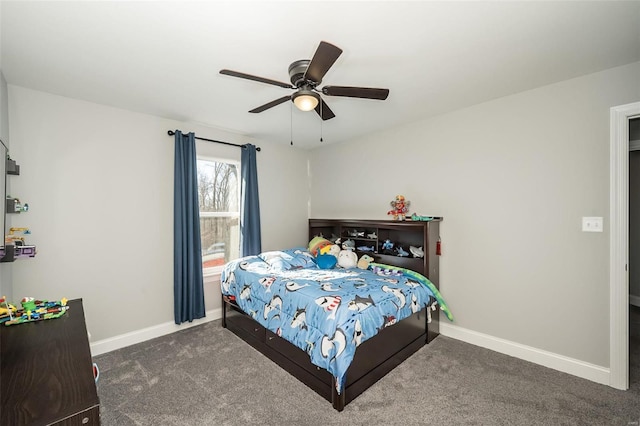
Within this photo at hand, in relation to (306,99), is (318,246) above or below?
below

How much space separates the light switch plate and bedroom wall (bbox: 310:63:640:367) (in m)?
0.04

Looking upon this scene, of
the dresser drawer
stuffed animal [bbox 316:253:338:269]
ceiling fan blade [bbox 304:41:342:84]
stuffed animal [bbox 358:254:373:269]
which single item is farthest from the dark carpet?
ceiling fan blade [bbox 304:41:342:84]

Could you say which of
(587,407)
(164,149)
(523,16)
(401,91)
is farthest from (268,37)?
(587,407)

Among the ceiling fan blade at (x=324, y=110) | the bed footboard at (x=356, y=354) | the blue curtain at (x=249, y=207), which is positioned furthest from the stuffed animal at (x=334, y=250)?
the ceiling fan blade at (x=324, y=110)

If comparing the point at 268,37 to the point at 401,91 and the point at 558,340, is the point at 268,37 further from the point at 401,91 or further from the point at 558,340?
the point at 558,340

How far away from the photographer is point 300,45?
6.01ft

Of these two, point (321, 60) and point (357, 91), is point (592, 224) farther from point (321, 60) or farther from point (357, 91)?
point (321, 60)

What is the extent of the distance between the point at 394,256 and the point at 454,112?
169cm

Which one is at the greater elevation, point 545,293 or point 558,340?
point 545,293

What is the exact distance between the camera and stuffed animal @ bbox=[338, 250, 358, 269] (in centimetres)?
329

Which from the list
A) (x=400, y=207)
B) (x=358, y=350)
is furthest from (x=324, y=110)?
(x=358, y=350)

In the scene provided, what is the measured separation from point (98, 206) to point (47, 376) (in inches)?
86.9

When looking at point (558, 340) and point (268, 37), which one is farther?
point (558, 340)

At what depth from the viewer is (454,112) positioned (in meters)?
3.02
